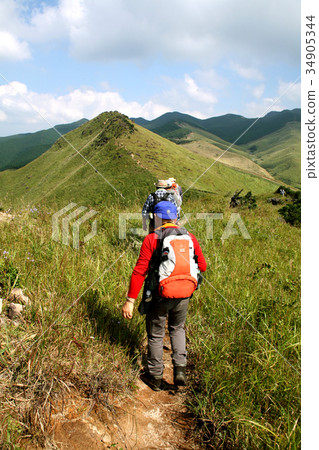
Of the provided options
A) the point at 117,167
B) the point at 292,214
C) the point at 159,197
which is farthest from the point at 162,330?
the point at 117,167

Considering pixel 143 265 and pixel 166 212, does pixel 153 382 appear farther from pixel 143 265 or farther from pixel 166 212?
pixel 166 212

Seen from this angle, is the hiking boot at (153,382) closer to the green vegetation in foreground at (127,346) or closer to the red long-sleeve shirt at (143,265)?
the green vegetation in foreground at (127,346)

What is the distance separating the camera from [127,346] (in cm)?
304

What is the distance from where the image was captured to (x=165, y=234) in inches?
112

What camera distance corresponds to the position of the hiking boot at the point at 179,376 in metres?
2.88

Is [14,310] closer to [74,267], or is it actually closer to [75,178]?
[74,267]

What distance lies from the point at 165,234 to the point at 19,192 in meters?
75.3

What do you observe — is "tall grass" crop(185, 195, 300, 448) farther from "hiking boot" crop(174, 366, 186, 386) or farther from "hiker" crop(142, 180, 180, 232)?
"hiker" crop(142, 180, 180, 232)

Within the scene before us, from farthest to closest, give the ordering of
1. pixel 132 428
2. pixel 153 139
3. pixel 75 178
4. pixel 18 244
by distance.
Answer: pixel 153 139 < pixel 75 178 < pixel 18 244 < pixel 132 428

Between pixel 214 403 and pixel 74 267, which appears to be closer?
pixel 214 403

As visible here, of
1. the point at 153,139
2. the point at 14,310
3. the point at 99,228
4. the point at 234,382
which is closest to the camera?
the point at 234,382

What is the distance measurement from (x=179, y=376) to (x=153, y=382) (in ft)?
0.91

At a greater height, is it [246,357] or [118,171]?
[118,171]

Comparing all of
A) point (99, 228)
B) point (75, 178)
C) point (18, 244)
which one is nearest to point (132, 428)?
point (18, 244)
